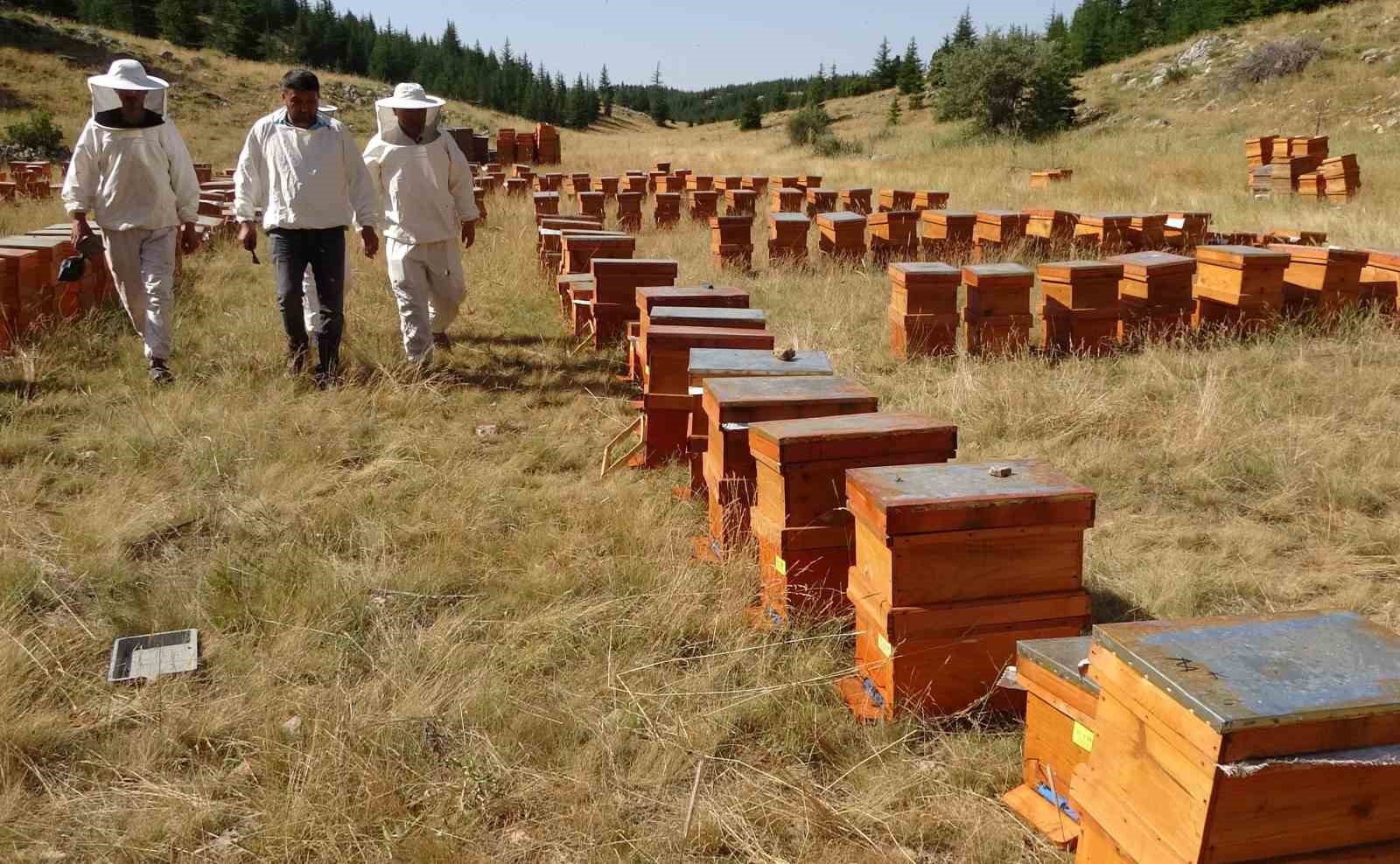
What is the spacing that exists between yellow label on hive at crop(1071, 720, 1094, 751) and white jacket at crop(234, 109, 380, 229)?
5.55m

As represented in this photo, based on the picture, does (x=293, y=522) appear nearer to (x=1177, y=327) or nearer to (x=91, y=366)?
(x=91, y=366)

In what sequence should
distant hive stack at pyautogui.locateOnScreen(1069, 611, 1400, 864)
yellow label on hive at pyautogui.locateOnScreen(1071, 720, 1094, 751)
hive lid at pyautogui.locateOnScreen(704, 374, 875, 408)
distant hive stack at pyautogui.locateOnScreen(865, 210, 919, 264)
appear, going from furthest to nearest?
distant hive stack at pyautogui.locateOnScreen(865, 210, 919, 264) → hive lid at pyautogui.locateOnScreen(704, 374, 875, 408) → yellow label on hive at pyautogui.locateOnScreen(1071, 720, 1094, 751) → distant hive stack at pyautogui.locateOnScreen(1069, 611, 1400, 864)

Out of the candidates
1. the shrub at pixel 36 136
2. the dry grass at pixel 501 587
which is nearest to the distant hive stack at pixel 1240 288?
the dry grass at pixel 501 587

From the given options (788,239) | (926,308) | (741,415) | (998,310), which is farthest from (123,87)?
(788,239)

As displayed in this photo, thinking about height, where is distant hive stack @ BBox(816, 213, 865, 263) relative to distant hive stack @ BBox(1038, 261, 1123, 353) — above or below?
above

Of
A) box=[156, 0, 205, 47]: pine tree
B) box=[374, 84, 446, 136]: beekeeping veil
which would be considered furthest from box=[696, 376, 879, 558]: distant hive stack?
box=[156, 0, 205, 47]: pine tree

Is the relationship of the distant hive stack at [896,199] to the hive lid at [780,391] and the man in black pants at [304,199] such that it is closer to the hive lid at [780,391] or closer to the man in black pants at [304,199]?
the man in black pants at [304,199]

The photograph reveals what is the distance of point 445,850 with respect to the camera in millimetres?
2664

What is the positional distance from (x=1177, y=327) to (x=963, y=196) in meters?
12.3

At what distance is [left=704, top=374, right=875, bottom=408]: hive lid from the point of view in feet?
13.1

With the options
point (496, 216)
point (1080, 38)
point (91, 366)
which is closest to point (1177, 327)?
point (91, 366)

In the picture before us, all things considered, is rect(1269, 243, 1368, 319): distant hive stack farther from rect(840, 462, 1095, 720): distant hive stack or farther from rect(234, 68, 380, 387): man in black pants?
rect(234, 68, 380, 387): man in black pants

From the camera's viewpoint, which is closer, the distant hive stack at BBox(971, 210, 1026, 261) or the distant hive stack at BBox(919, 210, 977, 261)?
the distant hive stack at BBox(971, 210, 1026, 261)

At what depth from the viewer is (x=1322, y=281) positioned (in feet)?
27.0
